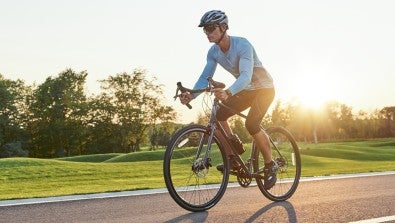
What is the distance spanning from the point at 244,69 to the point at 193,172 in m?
1.19

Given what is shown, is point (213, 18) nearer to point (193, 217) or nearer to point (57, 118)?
point (193, 217)

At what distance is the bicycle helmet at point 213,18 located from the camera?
18.2 feet

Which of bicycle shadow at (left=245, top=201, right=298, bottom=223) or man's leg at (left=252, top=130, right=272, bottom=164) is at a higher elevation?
man's leg at (left=252, top=130, right=272, bottom=164)

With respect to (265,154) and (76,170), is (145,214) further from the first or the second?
(76,170)

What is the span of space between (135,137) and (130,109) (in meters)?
4.04

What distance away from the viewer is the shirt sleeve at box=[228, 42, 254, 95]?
549 centimetres

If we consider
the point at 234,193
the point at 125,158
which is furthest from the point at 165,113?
the point at 234,193

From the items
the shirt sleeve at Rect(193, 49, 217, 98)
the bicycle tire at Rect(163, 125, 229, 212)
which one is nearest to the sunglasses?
the shirt sleeve at Rect(193, 49, 217, 98)

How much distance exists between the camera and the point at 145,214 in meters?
5.46

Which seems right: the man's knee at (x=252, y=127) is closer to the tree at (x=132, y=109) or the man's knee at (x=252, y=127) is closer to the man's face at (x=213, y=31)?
the man's face at (x=213, y=31)

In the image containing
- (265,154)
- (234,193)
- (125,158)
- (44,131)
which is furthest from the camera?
(44,131)

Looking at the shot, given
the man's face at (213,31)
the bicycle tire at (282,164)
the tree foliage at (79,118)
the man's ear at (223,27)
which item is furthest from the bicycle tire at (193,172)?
the tree foliage at (79,118)

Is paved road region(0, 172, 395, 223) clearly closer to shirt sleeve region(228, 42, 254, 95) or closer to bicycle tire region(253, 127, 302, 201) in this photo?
bicycle tire region(253, 127, 302, 201)

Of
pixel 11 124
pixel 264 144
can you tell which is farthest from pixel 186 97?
pixel 11 124
